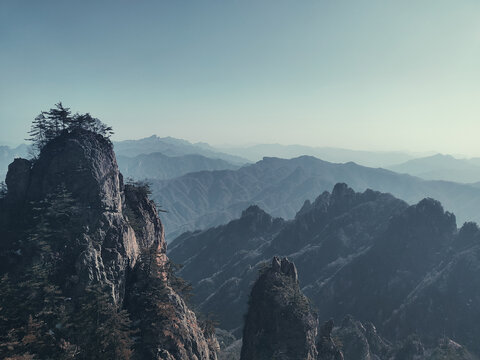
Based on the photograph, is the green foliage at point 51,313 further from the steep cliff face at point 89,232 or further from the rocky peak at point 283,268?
the rocky peak at point 283,268

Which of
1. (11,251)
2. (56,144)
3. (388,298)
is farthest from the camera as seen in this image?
(388,298)

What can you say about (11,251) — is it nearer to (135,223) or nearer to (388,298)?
(135,223)

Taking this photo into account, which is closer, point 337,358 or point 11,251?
point 11,251

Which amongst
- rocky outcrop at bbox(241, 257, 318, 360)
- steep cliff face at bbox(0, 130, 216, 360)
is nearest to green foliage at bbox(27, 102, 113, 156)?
steep cliff face at bbox(0, 130, 216, 360)

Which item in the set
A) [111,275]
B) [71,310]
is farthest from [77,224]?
[71,310]

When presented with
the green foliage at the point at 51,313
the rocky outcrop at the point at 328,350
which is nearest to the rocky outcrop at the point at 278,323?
the rocky outcrop at the point at 328,350

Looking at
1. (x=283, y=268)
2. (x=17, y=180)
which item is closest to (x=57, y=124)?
(x=17, y=180)

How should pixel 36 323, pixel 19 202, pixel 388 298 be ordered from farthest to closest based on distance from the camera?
pixel 388 298 → pixel 19 202 → pixel 36 323

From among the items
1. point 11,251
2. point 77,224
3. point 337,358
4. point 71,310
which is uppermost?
point 77,224
